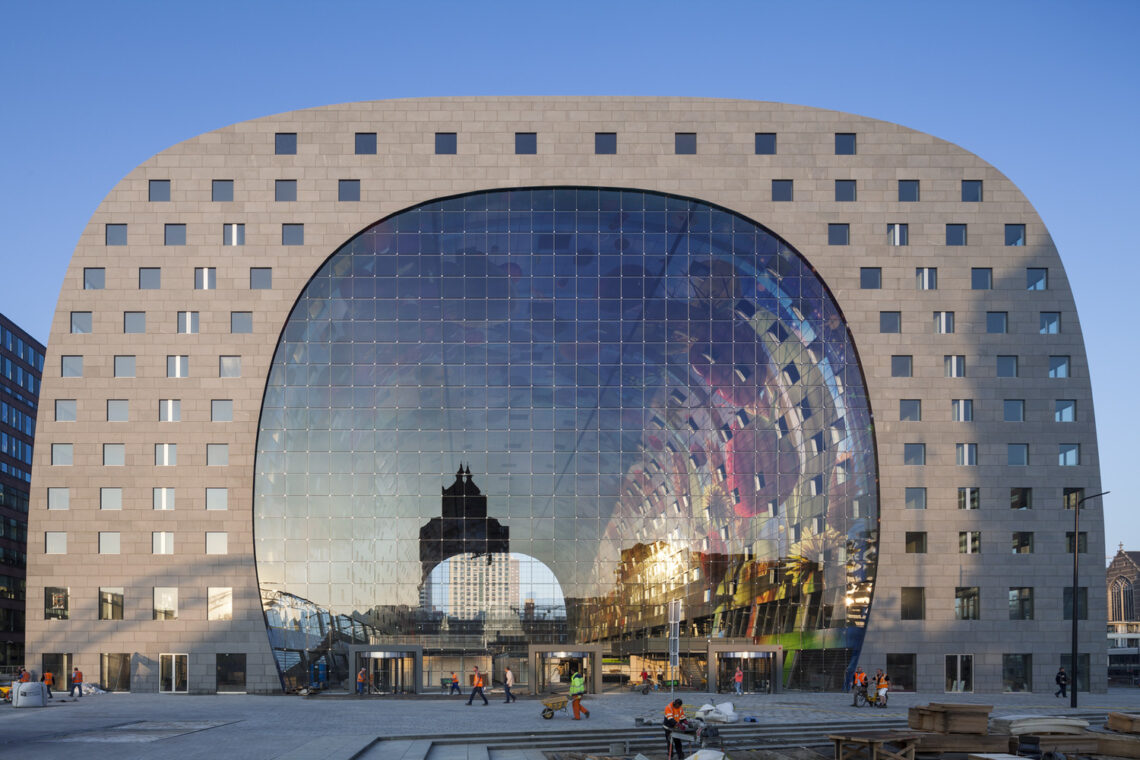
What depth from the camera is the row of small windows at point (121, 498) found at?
54.6 m

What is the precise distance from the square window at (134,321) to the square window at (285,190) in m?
9.18

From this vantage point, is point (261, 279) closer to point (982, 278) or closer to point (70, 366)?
point (70, 366)

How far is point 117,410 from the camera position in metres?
55.3

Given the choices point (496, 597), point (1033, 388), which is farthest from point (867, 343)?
point (496, 597)

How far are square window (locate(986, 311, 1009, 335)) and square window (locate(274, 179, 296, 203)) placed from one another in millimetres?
37316

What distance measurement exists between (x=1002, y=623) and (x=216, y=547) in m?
40.1

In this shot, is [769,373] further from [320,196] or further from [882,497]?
[320,196]

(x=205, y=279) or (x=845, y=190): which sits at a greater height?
(x=845, y=190)

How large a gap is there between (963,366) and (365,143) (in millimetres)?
33699

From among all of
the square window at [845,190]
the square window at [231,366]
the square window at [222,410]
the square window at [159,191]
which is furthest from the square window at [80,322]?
the square window at [845,190]

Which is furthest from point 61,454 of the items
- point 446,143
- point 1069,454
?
point 1069,454

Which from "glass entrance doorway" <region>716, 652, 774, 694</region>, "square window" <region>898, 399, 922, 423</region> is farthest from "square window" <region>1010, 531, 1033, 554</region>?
"glass entrance doorway" <region>716, 652, 774, 694</region>

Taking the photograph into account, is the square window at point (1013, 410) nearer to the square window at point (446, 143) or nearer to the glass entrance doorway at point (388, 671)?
the square window at point (446, 143)

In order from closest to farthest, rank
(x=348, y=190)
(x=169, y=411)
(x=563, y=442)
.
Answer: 1. (x=169, y=411)
2. (x=563, y=442)
3. (x=348, y=190)
